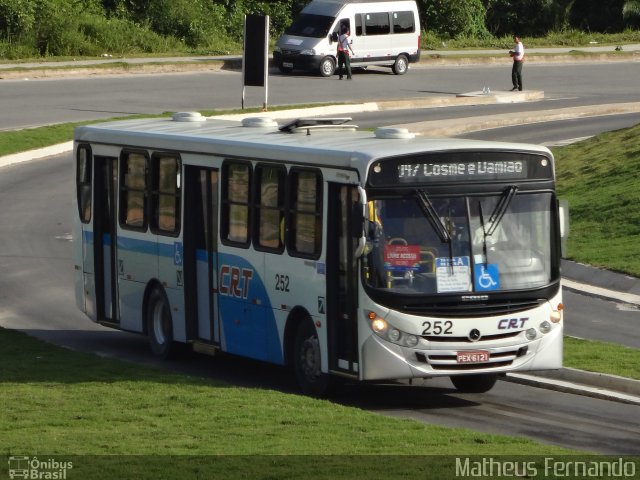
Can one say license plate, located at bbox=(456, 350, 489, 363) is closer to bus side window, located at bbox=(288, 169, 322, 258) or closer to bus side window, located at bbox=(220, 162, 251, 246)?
bus side window, located at bbox=(288, 169, 322, 258)

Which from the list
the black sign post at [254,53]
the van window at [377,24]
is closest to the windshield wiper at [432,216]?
the black sign post at [254,53]

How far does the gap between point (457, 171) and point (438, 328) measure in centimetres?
151

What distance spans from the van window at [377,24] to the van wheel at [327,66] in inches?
63.7

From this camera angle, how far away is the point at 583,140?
122 feet

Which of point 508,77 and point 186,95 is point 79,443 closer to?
point 186,95

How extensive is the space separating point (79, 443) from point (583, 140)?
27.7 metres

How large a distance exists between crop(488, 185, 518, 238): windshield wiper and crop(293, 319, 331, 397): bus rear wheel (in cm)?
200

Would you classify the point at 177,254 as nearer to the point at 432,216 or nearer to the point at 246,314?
the point at 246,314

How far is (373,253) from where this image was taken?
45.4ft

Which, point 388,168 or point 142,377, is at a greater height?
point 388,168

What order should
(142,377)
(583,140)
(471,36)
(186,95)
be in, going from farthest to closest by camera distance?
(471,36), (186,95), (583,140), (142,377)

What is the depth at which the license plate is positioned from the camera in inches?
547

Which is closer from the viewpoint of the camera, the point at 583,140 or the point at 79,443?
the point at 79,443

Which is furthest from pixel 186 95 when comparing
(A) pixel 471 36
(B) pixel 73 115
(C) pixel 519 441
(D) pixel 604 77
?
(C) pixel 519 441
